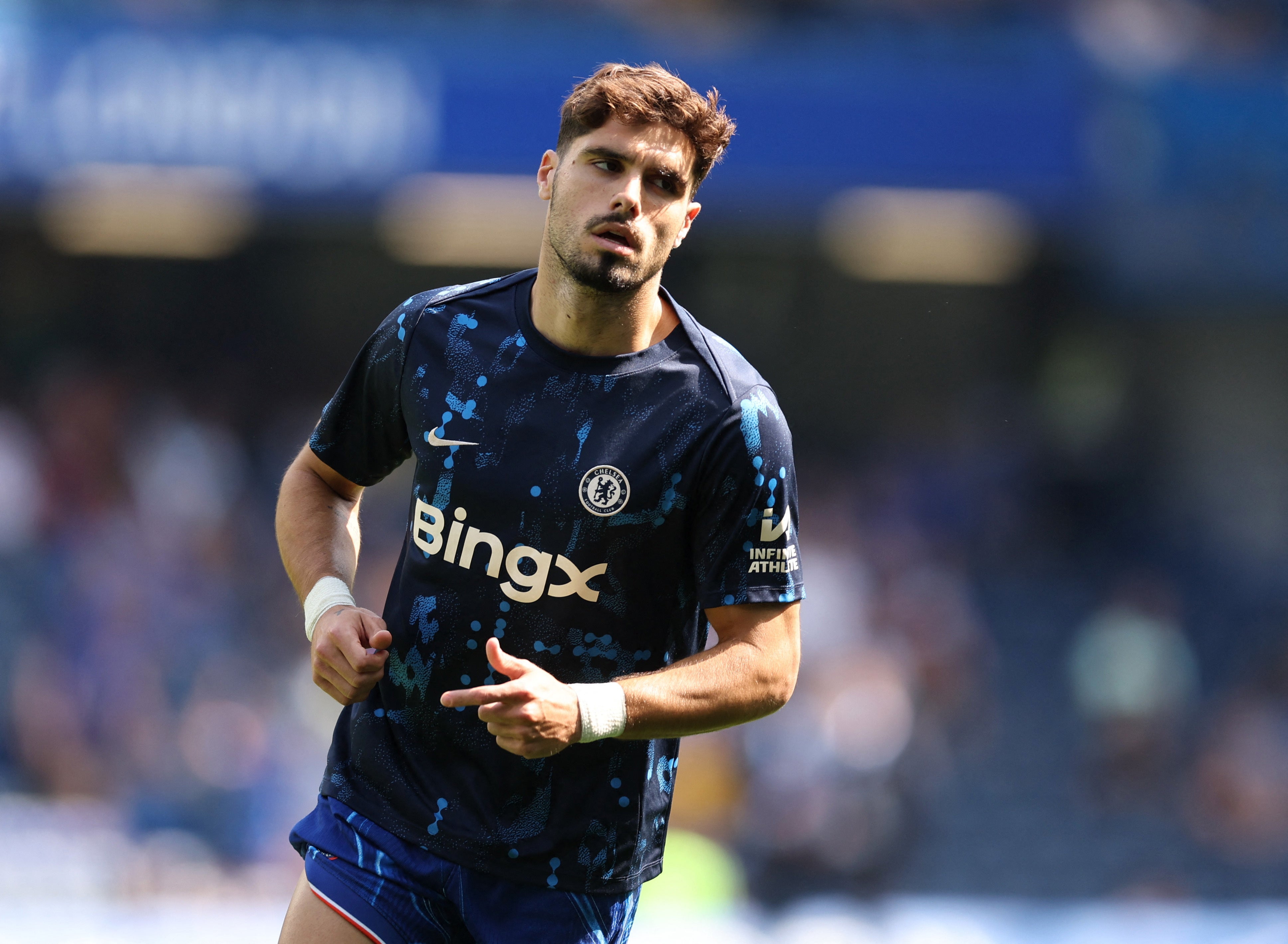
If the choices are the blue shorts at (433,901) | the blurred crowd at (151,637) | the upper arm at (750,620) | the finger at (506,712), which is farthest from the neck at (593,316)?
the blurred crowd at (151,637)

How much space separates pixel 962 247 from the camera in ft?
50.0

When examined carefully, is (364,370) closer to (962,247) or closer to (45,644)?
(45,644)

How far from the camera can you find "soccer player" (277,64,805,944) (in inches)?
111

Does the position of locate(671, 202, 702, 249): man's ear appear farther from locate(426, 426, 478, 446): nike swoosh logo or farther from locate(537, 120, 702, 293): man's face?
locate(426, 426, 478, 446): nike swoosh logo

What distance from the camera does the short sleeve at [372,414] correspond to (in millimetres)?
3062

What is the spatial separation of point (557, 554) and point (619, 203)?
26.9 inches

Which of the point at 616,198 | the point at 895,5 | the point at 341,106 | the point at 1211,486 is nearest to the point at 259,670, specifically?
the point at 341,106

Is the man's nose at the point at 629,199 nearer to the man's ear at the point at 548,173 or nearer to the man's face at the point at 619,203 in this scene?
the man's face at the point at 619,203

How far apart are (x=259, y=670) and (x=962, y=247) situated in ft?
28.7

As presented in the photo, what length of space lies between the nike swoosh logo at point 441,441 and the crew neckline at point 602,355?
229 mm

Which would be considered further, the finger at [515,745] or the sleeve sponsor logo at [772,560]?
the sleeve sponsor logo at [772,560]

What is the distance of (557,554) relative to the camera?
2.85 meters

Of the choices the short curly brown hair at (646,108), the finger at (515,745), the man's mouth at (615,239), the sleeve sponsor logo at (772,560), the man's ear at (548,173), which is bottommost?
the finger at (515,745)

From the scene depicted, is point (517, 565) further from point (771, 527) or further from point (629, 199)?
point (629, 199)
